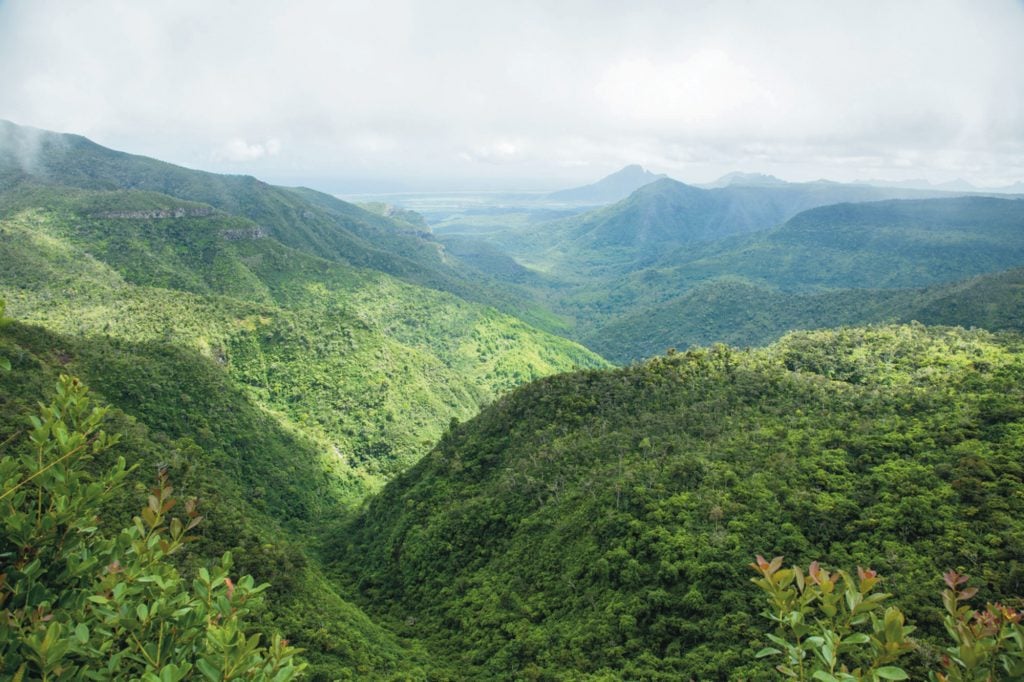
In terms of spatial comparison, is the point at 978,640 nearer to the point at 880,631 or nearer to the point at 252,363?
the point at 880,631

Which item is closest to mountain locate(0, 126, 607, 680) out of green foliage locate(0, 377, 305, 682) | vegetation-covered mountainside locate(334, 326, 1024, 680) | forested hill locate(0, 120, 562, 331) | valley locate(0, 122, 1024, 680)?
valley locate(0, 122, 1024, 680)

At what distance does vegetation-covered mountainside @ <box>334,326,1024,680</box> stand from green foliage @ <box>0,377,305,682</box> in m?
21.1

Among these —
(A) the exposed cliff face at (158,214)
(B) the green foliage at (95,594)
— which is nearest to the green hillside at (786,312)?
(A) the exposed cliff face at (158,214)

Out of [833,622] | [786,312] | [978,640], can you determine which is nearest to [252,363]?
[833,622]

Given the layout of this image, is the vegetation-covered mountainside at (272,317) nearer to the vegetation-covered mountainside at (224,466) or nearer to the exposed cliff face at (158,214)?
the exposed cliff face at (158,214)

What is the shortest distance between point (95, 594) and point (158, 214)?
139m

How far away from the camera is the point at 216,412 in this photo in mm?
59438

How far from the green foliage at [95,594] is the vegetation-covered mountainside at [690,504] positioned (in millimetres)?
21079

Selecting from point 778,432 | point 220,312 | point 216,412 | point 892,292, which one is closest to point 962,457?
point 778,432

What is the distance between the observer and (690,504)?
34.5 m

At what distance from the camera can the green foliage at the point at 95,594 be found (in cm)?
376

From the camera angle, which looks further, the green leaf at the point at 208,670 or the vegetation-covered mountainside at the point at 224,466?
the vegetation-covered mountainside at the point at 224,466

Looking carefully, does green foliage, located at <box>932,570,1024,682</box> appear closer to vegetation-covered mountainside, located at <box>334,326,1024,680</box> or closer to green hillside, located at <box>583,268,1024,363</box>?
vegetation-covered mountainside, located at <box>334,326,1024,680</box>

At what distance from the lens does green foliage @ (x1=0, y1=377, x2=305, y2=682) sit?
3.76m
